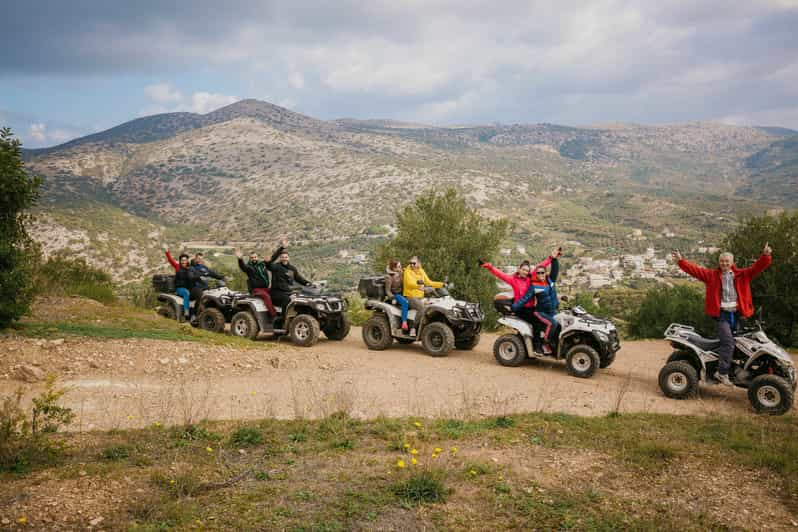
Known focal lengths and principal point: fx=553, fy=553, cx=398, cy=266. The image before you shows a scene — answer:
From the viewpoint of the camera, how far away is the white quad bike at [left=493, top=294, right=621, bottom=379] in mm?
10703

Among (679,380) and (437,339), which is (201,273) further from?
(679,380)

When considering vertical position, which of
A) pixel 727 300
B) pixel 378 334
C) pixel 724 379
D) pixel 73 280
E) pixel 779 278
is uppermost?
pixel 779 278

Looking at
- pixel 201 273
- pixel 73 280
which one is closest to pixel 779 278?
pixel 201 273

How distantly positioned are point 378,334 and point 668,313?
1126 cm

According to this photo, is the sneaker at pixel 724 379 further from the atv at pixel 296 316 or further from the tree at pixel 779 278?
the atv at pixel 296 316

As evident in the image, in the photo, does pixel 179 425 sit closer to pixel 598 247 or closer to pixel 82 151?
pixel 598 247

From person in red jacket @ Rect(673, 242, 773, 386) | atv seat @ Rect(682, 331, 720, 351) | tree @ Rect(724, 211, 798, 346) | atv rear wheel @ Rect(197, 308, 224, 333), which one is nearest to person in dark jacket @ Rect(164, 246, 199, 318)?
atv rear wheel @ Rect(197, 308, 224, 333)

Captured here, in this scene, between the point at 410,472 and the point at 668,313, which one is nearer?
the point at 410,472

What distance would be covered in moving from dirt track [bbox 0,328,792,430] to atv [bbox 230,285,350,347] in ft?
3.06

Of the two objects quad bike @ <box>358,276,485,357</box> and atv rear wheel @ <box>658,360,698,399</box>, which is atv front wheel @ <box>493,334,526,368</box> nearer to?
quad bike @ <box>358,276,485,357</box>

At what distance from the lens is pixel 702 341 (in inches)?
362

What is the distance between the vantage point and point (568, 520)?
4.50 metres

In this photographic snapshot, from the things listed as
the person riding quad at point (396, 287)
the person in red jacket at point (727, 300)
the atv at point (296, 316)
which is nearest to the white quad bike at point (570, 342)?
the person in red jacket at point (727, 300)

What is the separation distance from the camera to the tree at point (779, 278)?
15562 millimetres
